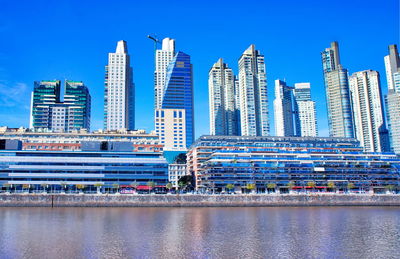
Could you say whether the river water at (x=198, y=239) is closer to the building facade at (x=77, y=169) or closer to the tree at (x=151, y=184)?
the tree at (x=151, y=184)

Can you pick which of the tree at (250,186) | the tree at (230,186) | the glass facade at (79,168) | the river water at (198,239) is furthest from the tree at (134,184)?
the river water at (198,239)

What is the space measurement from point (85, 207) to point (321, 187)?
104 meters

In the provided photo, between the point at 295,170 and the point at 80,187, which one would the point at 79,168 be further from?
the point at 295,170

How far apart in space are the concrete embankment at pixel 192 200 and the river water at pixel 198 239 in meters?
48.2

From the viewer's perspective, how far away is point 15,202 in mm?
127125

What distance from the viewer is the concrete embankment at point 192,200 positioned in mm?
129125

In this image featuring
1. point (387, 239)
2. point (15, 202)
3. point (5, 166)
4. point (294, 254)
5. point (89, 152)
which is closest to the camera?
point (294, 254)

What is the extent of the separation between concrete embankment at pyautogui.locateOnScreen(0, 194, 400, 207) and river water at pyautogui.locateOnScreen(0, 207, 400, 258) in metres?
48.2

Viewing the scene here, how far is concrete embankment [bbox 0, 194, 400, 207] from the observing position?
129 m

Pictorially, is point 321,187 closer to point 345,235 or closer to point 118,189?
point 118,189

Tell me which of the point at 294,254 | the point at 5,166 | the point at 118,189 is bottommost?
the point at 294,254

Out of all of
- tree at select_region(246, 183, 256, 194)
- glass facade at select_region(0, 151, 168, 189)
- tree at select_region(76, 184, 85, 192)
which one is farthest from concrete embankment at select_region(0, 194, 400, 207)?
glass facade at select_region(0, 151, 168, 189)

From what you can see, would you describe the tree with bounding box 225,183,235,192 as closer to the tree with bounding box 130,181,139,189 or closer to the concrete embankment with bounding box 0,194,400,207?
the concrete embankment with bounding box 0,194,400,207

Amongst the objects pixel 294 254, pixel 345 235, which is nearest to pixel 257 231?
pixel 345 235
